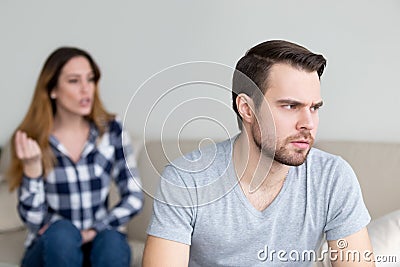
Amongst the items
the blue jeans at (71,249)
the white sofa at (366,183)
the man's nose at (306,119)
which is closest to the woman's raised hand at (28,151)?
the blue jeans at (71,249)

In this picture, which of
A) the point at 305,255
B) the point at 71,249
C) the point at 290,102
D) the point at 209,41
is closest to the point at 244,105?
the point at 290,102

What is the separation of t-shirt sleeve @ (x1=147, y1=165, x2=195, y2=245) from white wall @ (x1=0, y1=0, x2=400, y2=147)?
0.63 metres

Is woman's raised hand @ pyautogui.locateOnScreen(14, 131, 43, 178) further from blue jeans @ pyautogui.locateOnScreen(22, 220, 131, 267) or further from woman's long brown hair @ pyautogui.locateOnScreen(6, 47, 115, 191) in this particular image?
blue jeans @ pyautogui.locateOnScreen(22, 220, 131, 267)

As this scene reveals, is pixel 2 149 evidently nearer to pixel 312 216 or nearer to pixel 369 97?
pixel 369 97

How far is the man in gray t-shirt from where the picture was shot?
1.29 meters

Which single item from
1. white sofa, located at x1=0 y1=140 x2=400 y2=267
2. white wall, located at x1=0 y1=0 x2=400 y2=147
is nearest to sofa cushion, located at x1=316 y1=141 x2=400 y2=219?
white sofa, located at x1=0 y1=140 x2=400 y2=267

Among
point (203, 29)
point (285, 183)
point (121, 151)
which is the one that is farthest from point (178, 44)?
point (285, 183)

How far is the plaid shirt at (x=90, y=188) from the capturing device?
214 centimetres

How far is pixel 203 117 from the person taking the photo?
1.29 metres

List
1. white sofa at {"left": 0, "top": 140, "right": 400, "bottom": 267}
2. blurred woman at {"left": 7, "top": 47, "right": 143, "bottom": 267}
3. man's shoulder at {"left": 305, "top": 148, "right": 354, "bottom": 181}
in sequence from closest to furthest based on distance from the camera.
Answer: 1. man's shoulder at {"left": 305, "top": 148, "right": 354, "bottom": 181}
2. blurred woman at {"left": 7, "top": 47, "right": 143, "bottom": 267}
3. white sofa at {"left": 0, "top": 140, "right": 400, "bottom": 267}

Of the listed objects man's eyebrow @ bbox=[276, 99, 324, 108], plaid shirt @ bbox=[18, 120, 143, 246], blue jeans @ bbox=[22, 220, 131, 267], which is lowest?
blue jeans @ bbox=[22, 220, 131, 267]

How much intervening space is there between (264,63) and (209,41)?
1359mm

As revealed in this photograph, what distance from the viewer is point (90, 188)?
2178 millimetres

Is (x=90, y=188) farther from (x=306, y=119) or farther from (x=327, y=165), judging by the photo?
(x=306, y=119)
